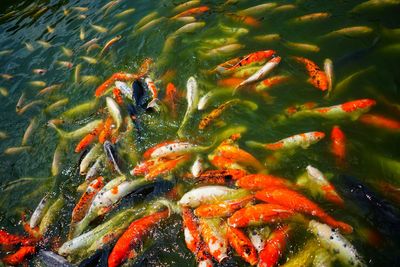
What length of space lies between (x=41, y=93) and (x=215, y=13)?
5600 mm

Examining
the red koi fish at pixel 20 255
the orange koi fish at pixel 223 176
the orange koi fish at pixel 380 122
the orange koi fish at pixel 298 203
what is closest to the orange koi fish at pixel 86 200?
the red koi fish at pixel 20 255

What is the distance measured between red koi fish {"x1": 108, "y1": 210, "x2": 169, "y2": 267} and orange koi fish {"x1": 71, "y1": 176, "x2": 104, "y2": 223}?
1153 millimetres

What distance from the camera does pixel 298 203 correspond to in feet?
15.6

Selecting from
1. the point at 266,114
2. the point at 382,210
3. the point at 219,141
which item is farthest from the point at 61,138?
the point at 382,210

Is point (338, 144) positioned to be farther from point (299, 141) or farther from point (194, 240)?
point (194, 240)

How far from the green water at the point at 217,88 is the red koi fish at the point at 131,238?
0.23 meters

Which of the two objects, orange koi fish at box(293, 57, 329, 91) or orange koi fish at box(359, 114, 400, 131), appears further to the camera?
orange koi fish at box(293, 57, 329, 91)

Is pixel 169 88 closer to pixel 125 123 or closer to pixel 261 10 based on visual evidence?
pixel 125 123

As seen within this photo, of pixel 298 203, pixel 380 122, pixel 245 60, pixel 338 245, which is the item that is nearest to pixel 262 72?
pixel 245 60

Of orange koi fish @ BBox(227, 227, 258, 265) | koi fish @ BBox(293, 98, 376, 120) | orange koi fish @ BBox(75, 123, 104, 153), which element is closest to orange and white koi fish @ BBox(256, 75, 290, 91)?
koi fish @ BBox(293, 98, 376, 120)

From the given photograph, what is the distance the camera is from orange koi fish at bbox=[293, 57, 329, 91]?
653 cm

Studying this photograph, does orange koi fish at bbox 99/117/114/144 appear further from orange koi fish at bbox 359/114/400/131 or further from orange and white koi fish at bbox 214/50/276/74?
orange koi fish at bbox 359/114/400/131

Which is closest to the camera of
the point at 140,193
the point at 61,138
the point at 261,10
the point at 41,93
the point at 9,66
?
the point at 140,193

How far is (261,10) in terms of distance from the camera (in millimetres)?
9125
